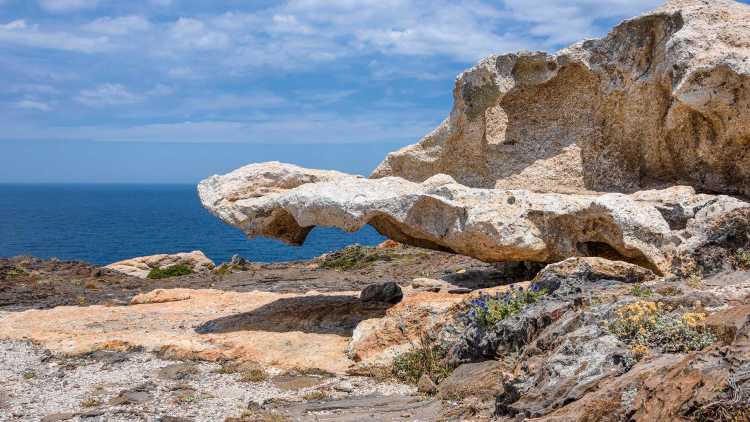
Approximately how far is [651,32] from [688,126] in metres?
2.19

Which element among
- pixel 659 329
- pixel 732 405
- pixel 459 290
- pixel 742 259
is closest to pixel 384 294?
pixel 459 290

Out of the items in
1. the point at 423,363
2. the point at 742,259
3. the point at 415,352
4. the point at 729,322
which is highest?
the point at 742,259

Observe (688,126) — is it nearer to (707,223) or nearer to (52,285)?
(707,223)

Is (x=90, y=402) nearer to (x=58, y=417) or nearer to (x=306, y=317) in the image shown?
(x=58, y=417)

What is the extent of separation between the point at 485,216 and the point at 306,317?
197 inches

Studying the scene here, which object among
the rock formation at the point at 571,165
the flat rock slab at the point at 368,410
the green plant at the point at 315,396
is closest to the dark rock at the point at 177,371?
the green plant at the point at 315,396

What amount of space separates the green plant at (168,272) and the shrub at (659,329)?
84.2 ft

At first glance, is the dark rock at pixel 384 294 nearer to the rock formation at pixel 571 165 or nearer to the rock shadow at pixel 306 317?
the rock shadow at pixel 306 317

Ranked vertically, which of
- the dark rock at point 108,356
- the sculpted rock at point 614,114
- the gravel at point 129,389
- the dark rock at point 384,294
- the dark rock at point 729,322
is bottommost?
the gravel at point 129,389

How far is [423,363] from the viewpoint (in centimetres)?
1224

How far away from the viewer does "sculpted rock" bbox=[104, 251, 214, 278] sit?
112 feet

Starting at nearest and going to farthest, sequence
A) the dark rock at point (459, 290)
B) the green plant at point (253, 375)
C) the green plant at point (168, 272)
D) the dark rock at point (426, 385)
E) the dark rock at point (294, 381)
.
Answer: the dark rock at point (426, 385) < the dark rock at point (294, 381) < the green plant at point (253, 375) < the dark rock at point (459, 290) < the green plant at point (168, 272)

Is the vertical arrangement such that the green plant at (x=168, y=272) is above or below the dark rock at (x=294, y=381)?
below

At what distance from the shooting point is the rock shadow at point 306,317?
15.8m
